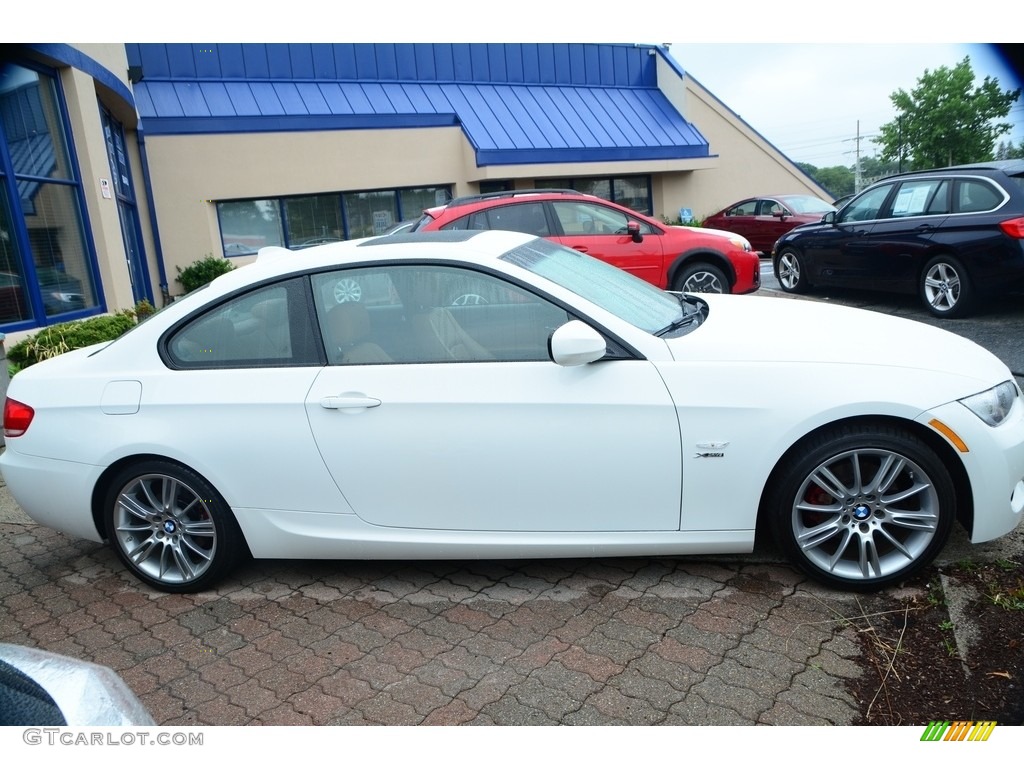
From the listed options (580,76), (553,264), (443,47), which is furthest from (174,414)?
(580,76)

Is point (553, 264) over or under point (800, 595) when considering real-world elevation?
over

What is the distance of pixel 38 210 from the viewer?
332 inches

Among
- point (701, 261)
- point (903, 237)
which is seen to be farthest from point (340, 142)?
point (903, 237)

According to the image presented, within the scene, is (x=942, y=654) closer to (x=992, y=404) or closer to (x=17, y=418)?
(x=992, y=404)

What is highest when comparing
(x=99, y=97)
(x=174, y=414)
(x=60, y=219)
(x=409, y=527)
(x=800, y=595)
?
(x=99, y=97)

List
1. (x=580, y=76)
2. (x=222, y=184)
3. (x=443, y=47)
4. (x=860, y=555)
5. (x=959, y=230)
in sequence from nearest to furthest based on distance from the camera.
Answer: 1. (x=860, y=555)
2. (x=959, y=230)
3. (x=222, y=184)
4. (x=443, y=47)
5. (x=580, y=76)

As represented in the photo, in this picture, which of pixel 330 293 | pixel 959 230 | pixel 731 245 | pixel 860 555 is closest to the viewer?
pixel 860 555

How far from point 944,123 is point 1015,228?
29562 mm

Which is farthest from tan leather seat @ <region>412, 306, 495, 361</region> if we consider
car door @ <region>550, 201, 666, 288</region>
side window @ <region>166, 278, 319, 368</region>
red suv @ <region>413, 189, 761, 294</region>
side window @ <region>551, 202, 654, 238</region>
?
side window @ <region>551, 202, 654, 238</region>

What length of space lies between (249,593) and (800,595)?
2.54 metres

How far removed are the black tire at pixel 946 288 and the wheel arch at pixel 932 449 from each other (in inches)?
225

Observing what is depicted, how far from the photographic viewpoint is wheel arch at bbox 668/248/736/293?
947cm

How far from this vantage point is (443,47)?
20062 mm

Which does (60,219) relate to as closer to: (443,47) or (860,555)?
(860,555)
